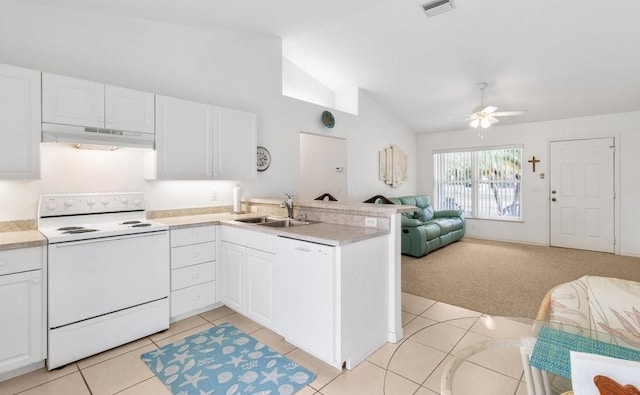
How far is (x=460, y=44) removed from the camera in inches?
146

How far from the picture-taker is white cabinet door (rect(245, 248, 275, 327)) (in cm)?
246

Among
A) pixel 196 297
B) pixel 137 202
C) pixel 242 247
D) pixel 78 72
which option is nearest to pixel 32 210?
pixel 137 202

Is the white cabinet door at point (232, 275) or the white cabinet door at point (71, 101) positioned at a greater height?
the white cabinet door at point (71, 101)

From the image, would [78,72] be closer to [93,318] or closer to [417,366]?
[93,318]

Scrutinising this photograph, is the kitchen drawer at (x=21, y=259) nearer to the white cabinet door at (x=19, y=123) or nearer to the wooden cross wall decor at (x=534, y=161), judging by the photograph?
the white cabinet door at (x=19, y=123)

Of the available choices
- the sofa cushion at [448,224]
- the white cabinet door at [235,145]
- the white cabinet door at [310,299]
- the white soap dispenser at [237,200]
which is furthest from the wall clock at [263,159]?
the sofa cushion at [448,224]

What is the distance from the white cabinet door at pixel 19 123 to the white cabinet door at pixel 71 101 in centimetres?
6

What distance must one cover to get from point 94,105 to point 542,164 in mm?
7040

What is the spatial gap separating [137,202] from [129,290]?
3.07ft

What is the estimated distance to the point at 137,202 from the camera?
9.61 ft

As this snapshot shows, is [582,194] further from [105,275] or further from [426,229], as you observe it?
[105,275]

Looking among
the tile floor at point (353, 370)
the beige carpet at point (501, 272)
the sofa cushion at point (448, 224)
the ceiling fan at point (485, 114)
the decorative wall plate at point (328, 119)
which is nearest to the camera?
the tile floor at point (353, 370)

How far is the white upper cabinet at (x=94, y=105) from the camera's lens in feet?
7.39

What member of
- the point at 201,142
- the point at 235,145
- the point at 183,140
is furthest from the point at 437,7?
the point at 183,140
